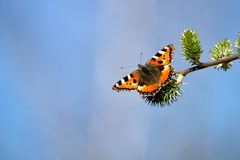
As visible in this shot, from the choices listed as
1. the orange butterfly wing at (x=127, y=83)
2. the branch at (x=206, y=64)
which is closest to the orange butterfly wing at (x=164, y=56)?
the orange butterfly wing at (x=127, y=83)

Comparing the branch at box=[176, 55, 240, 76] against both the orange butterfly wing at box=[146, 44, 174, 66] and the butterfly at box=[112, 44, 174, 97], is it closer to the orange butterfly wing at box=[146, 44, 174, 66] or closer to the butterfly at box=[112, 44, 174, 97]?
the butterfly at box=[112, 44, 174, 97]

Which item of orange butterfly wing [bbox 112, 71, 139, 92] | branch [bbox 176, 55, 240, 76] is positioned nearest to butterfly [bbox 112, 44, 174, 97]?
orange butterfly wing [bbox 112, 71, 139, 92]

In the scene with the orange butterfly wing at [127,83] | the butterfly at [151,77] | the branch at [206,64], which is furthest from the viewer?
the orange butterfly wing at [127,83]

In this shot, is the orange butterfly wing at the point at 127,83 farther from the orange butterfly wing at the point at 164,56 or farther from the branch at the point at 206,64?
the branch at the point at 206,64

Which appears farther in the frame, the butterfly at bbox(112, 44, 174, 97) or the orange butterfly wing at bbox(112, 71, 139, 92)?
the orange butterfly wing at bbox(112, 71, 139, 92)

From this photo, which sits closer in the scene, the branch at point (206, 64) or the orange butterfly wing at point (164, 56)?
the branch at point (206, 64)

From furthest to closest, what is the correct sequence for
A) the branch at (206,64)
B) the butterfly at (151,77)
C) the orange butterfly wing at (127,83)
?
the orange butterfly wing at (127,83) → the butterfly at (151,77) → the branch at (206,64)

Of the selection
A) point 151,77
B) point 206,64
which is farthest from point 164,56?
point 206,64

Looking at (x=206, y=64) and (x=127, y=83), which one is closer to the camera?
(x=206, y=64)

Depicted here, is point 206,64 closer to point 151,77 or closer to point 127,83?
point 151,77
